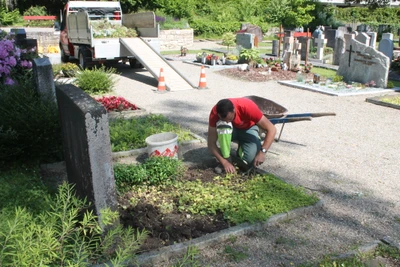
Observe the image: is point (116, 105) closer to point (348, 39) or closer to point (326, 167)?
point (326, 167)

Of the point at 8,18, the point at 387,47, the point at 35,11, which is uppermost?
the point at 35,11

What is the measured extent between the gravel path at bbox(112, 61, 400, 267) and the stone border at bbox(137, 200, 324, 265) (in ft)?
0.24

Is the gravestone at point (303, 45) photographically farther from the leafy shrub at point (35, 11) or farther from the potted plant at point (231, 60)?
the leafy shrub at point (35, 11)

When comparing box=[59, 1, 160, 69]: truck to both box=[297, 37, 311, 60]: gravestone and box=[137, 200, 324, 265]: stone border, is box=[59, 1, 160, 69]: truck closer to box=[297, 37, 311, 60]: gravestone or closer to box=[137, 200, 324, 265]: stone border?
box=[297, 37, 311, 60]: gravestone

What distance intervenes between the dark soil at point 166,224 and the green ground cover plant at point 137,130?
2073 millimetres

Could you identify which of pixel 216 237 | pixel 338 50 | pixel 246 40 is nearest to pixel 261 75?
pixel 338 50

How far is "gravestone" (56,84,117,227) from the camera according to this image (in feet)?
10.9

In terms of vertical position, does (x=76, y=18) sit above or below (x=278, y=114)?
above

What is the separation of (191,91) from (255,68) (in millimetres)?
4372

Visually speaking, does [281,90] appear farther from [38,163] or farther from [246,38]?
[246,38]

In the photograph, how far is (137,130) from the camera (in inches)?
282

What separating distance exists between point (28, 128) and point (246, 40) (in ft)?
56.7

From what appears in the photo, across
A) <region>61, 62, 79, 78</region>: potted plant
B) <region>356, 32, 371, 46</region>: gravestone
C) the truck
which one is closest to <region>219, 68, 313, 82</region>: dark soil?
<region>356, 32, 371, 46</region>: gravestone

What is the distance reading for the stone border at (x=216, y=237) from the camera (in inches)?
136
